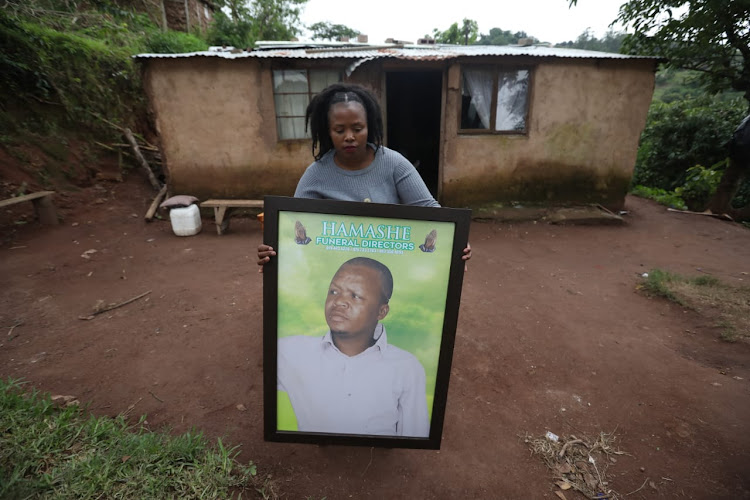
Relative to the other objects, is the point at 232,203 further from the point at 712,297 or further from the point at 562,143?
the point at 712,297

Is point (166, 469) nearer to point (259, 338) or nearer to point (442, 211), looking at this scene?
point (259, 338)

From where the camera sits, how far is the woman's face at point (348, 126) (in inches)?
60.8

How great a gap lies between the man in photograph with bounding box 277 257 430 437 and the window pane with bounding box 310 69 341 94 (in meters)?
5.71

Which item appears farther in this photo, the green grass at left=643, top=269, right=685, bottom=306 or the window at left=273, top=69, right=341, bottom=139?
the window at left=273, top=69, right=341, bottom=139

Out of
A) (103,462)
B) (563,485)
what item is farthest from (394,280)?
(103,462)

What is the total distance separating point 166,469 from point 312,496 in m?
0.71

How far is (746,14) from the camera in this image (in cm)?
566

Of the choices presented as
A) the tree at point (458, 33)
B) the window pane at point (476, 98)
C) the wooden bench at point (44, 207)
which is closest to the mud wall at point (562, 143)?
the window pane at point (476, 98)

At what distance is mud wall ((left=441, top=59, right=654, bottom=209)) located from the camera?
632cm

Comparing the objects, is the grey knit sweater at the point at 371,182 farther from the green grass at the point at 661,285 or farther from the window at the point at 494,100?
the window at the point at 494,100

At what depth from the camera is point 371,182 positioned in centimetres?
164

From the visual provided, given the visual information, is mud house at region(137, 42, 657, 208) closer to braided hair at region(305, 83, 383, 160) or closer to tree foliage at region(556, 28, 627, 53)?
braided hair at region(305, 83, 383, 160)

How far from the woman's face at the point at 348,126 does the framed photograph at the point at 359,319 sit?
14.9 inches

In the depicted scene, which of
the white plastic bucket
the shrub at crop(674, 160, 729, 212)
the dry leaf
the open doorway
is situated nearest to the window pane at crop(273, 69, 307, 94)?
the white plastic bucket
